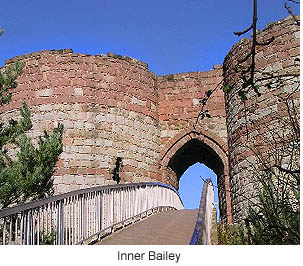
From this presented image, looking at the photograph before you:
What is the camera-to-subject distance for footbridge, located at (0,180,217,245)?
5285 mm

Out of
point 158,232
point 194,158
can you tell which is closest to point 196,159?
point 194,158

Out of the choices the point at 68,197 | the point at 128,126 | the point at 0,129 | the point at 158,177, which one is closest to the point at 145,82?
the point at 128,126

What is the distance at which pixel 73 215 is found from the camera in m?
6.54

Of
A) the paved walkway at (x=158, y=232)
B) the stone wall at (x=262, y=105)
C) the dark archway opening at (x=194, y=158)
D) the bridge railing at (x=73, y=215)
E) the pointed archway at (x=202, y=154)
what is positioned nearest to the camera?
the bridge railing at (x=73, y=215)

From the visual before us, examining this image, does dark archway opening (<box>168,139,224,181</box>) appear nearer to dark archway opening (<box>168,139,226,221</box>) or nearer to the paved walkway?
Answer: dark archway opening (<box>168,139,226,221</box>)

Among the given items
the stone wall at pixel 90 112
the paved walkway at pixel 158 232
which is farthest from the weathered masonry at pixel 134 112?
the paved walkway at pixel 158 232

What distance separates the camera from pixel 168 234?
6.44m

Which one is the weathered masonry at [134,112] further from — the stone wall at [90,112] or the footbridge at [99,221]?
the footbridge at [99,221]

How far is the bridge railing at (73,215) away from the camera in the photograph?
5262mm

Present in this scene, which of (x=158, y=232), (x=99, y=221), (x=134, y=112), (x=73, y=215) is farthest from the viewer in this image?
(x=134, y=112)

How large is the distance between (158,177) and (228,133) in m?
2.15

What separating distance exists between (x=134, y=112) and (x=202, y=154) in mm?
2879

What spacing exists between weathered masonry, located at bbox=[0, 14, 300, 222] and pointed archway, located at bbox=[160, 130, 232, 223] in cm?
3

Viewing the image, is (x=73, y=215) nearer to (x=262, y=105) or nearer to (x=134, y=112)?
(x=262, y=105)
